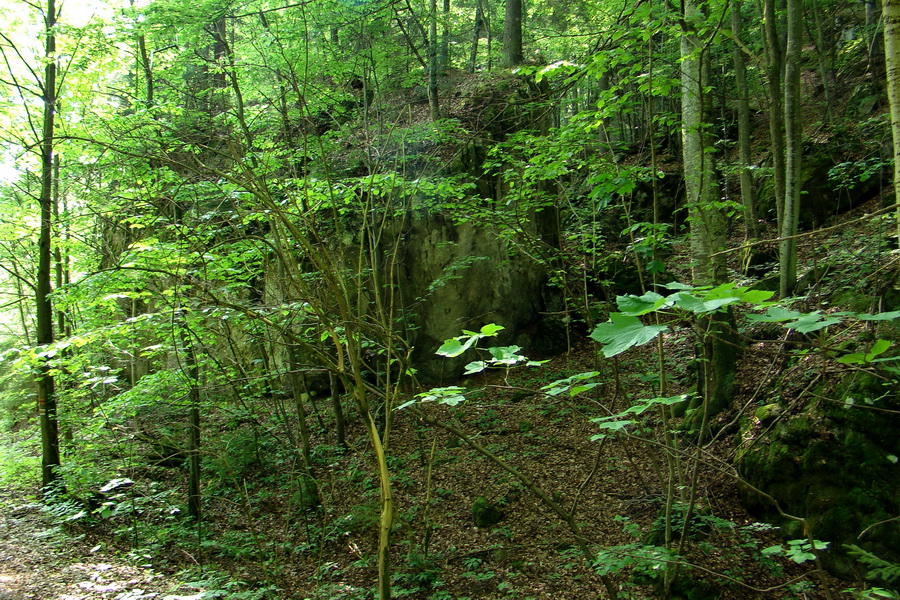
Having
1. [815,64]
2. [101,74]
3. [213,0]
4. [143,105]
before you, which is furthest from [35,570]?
[815,64]

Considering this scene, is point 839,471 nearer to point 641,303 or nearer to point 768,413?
point 768,413

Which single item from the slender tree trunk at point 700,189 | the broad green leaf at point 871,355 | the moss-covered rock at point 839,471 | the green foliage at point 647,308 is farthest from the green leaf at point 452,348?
the moss-covered rock at point 839,471

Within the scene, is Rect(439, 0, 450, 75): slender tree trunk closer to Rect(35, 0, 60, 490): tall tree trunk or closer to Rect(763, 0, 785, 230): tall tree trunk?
Rect(763, 0, 785, 230): tall tree trunk

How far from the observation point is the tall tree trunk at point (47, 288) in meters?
6.45

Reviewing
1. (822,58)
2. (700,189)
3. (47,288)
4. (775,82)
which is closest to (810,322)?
(700,189)

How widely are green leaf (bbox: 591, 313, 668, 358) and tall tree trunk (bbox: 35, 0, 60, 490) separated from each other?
7776 millimetres

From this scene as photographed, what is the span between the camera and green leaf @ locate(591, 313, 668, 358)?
0.97 m

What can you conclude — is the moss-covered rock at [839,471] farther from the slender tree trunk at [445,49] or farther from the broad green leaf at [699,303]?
the slender tree trunk at [445,49]

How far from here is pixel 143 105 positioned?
20.8 feet

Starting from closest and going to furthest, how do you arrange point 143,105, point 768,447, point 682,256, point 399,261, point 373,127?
point 768,447
point 143,105
point 373,127
point 399,261
point 682,256

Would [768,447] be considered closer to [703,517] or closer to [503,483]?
[703,517]

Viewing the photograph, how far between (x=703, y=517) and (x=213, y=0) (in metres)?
7.88

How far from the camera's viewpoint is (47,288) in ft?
22.2

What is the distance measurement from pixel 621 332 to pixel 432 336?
9.16m
